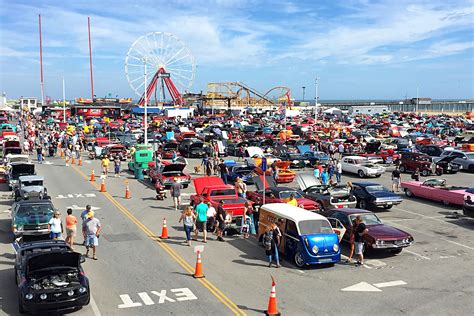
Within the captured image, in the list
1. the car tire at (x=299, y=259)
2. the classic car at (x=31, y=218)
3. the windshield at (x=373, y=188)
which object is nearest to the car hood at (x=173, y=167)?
the windshield at (x=373, y=188)

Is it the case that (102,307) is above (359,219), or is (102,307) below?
below

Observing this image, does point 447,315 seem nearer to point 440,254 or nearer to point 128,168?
point 440,254

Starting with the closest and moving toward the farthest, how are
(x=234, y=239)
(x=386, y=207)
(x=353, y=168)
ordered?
(x=234, y=239), (x=386, y=207), (x=353, y=168)

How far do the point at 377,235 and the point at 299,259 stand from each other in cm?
289

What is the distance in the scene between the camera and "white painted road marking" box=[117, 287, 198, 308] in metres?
11.8

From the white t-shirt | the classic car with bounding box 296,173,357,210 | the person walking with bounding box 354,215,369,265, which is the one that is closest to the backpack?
the person walking with bounding box 354,215,369,265

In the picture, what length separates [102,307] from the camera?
11.6 metres

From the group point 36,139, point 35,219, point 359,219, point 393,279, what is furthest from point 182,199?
point 36,139

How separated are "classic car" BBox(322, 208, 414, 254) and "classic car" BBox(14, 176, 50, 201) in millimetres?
11910

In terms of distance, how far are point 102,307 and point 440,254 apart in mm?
10806

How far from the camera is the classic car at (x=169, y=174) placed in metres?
27.2

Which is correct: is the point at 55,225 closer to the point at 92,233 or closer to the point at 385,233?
the point at 92,233

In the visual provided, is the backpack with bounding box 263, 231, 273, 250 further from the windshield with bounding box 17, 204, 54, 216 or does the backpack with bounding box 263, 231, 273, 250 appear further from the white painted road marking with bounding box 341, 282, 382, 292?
the windshield with bounding box 17, 204, 54, 216

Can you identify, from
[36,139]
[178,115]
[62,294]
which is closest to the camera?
[62,294]
